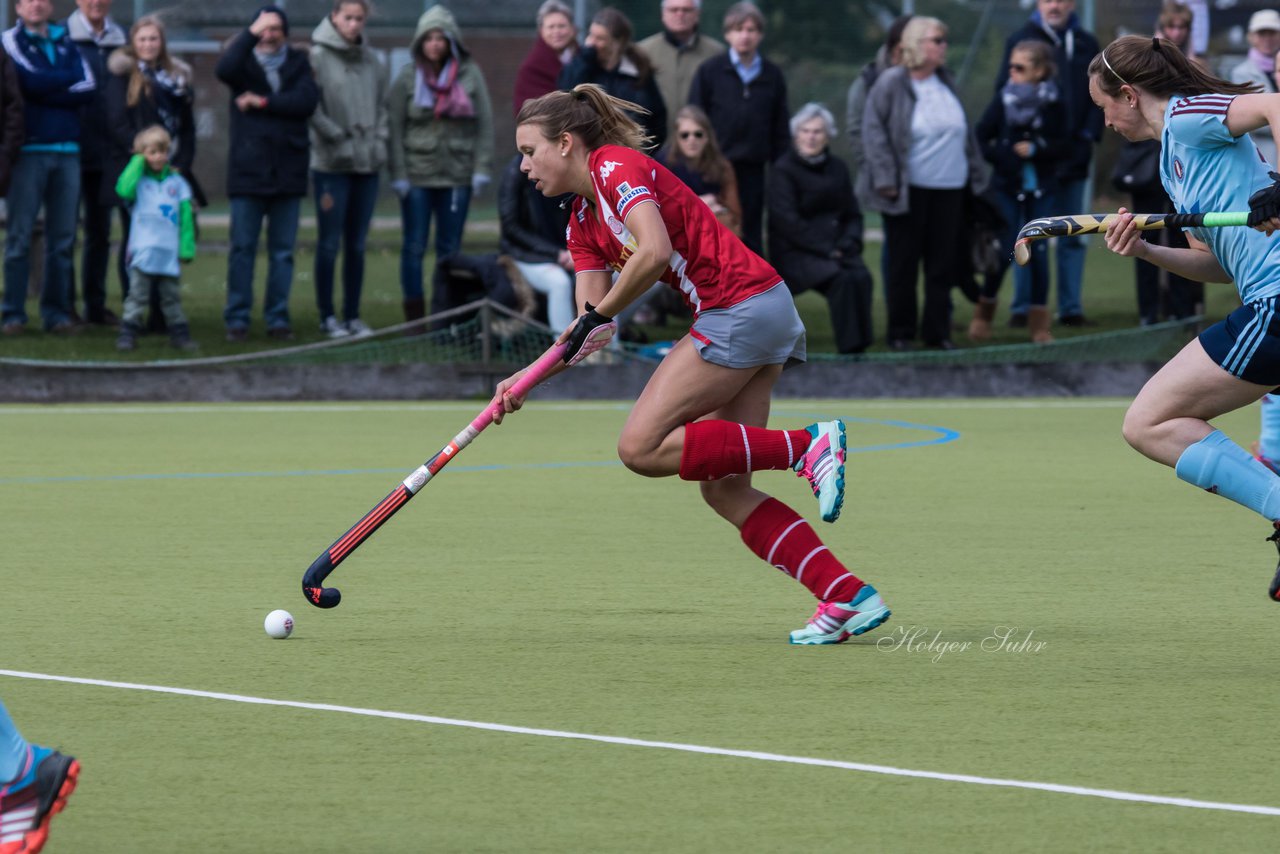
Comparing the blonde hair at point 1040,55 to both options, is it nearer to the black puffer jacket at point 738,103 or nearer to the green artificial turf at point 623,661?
the black puffer jacket at point 738,103

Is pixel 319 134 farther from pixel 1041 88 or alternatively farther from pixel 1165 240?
pixel 1165 240

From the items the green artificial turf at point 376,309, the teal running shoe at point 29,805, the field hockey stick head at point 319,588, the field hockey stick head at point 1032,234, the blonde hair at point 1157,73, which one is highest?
the blonde hair at point 1157,73

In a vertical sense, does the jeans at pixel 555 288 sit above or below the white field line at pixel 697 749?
below

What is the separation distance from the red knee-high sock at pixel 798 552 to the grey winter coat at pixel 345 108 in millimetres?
7317

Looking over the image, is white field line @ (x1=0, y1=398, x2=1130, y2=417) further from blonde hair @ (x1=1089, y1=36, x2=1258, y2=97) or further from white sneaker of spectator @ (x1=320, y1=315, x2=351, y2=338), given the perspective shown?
blonde hair @ (x1=1089, y1=36, x2=1258, y2=97)

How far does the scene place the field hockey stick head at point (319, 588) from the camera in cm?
545

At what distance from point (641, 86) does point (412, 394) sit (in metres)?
2.15

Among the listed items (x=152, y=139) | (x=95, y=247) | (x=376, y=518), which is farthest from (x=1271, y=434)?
(x=95, y=247)

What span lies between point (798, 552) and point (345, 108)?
7.53 m

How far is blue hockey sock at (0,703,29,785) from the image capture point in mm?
3234

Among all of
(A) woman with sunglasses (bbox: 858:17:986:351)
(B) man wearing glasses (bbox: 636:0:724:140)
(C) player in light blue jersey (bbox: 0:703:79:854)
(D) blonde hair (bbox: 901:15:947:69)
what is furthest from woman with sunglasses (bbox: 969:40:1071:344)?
(C) player in light blue jersey (bbox: 0:703:79:854)

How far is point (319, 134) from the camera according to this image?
39.7ft

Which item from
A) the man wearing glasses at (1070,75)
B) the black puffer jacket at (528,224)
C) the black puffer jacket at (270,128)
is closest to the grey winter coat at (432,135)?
the black puffer jacket at (528,224)

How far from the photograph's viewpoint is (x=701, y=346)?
16.9 ft
